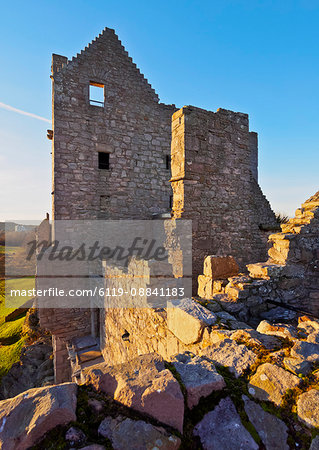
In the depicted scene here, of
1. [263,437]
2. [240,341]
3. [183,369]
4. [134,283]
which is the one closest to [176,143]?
[134,283]

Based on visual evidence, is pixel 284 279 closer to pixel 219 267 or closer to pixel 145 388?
pixel 219 267

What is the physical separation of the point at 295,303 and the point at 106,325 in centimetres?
489

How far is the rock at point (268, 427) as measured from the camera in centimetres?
120

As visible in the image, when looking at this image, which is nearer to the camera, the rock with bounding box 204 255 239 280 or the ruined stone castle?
the rock with bounding box 204 255 239 280

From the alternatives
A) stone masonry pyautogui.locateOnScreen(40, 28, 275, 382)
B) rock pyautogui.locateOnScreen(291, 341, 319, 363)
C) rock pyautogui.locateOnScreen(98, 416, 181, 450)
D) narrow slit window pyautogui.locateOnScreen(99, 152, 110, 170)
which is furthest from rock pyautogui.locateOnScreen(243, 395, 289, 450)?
narrow slit window pyautogui.locateOnScreen(99, 152, 110, 170)

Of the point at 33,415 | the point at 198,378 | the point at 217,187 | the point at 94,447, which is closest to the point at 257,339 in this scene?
the point at 198,378

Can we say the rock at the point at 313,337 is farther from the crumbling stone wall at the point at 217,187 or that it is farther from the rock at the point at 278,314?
the crumbling stone wall at the point at 217,187

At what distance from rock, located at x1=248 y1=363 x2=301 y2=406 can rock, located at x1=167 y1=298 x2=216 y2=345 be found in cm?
94

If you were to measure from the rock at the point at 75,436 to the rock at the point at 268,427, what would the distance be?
879mm

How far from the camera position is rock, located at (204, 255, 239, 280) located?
4270 mm

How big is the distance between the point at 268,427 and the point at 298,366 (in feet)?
1.86

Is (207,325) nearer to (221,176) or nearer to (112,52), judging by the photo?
(221,176)

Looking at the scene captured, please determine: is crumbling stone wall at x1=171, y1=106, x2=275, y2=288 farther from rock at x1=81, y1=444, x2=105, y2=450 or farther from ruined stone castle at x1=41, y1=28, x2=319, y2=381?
rock at x1=81, y1=444, x2=105, y2=450

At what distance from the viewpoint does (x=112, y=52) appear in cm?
893
